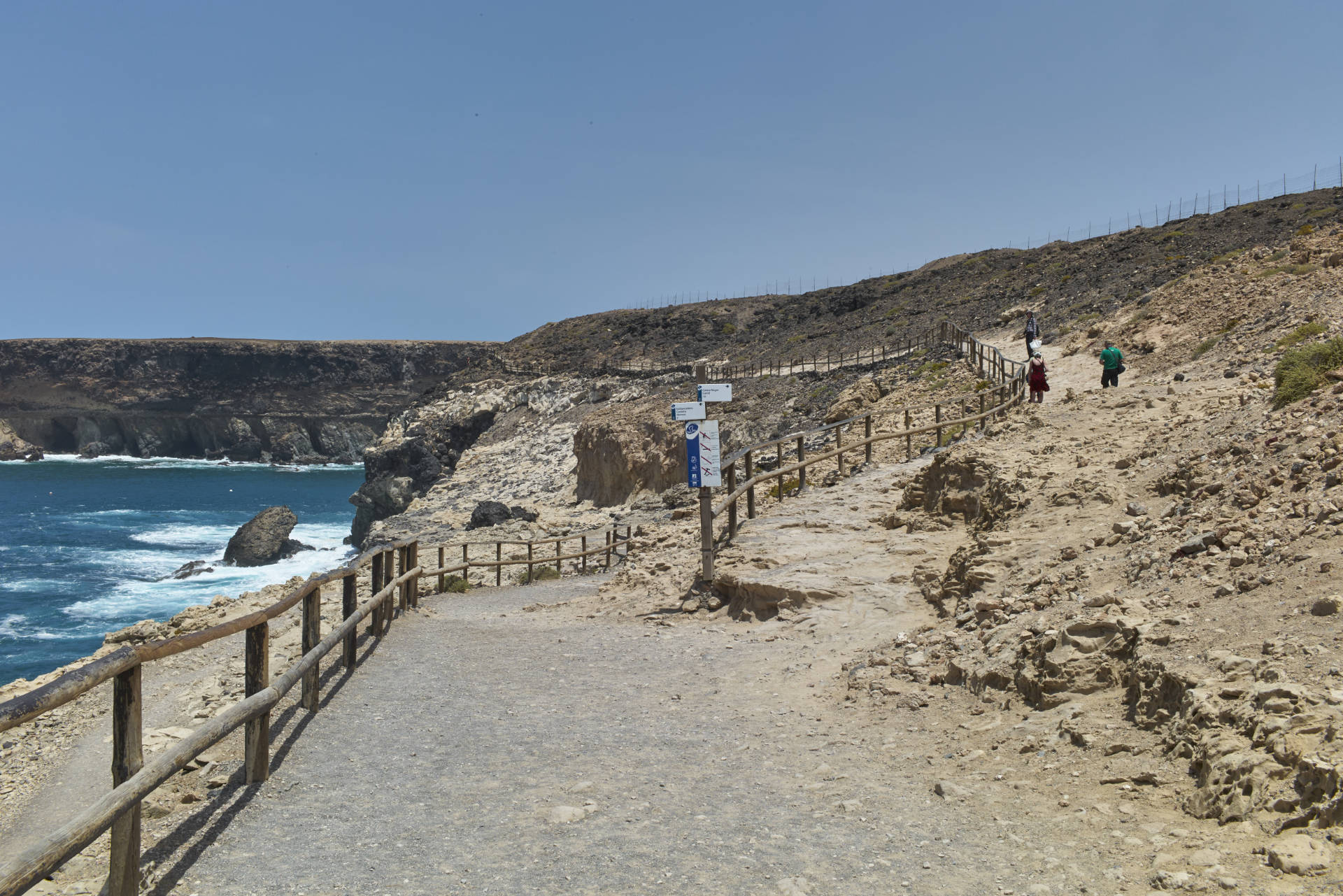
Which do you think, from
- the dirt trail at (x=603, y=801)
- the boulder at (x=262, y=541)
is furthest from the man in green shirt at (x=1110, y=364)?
the boulder at (x=262, y=541)

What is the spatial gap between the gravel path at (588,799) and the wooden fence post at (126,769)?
25cm

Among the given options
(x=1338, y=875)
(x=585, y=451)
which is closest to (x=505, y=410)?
(x=585, y=451)

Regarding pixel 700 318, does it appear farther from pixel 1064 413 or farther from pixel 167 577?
pixel 1064 413

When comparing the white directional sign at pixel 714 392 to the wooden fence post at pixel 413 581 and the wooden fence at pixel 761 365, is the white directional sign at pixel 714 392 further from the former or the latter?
the wooden fence at pixel 761 365

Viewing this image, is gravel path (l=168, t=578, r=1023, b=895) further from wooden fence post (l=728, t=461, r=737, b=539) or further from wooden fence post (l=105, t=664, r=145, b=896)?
wooden fence post (l=728, t=461, r=737, b=539)

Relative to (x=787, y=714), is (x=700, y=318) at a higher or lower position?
higher

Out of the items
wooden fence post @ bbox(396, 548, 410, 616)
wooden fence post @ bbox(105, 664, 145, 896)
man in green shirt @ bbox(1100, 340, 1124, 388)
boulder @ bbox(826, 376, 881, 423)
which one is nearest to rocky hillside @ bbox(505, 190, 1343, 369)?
→ boulder @ bbox(826, 376, 881, 423)

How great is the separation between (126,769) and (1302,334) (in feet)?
54.4

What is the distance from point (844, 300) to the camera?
242 feet

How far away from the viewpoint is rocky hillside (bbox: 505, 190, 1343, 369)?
4547 centimetres

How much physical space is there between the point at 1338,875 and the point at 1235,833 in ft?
1.83

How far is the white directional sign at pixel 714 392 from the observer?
11.5 m

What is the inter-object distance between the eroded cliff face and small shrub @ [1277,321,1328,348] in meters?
120

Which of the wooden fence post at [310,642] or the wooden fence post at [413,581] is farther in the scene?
the wooden fence post at [413,581]
